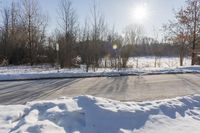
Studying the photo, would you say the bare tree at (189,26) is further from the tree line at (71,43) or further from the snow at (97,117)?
the snow at (97,117)

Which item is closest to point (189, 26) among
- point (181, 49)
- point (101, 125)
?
point (181, 49)

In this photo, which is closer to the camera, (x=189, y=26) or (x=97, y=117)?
(x=97, y=117)

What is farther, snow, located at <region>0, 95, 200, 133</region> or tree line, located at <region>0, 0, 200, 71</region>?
tree line, located at <region>0, 0, 200, 71</region>

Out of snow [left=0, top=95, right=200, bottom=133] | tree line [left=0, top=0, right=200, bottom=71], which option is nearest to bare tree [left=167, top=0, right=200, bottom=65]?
tree line [left=0, top=0, right=200, bottom=71]

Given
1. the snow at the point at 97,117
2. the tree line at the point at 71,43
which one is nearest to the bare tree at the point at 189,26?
the tree line at the point at 71,43

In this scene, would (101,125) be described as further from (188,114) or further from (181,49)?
(181,49)

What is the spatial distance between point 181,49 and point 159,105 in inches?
935

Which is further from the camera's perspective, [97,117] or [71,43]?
[71,43]

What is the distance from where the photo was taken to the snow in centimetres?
631

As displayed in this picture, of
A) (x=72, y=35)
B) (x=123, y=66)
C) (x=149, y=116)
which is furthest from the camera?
(x=72, y=35)

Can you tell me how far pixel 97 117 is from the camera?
22.4 feet

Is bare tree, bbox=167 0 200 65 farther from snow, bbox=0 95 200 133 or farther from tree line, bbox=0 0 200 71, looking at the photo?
snow, bbox=0 95 200 133

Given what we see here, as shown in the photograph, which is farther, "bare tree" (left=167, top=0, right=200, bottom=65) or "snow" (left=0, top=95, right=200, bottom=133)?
"bare tree" (left=167, top=0, right=200, bottom=65)

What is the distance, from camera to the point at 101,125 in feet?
21.4
